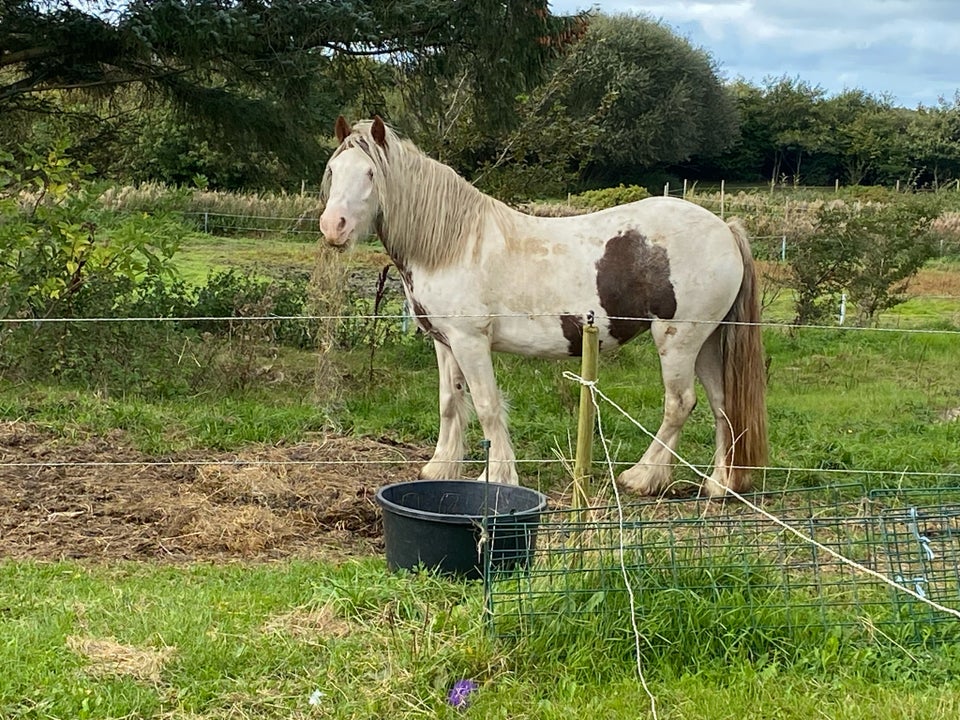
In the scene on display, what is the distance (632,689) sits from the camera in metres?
2.81

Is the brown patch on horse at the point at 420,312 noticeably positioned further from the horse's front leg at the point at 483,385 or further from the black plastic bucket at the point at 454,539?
the black plastic bucket at the point at 454,539

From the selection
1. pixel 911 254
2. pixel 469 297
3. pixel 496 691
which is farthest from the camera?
pixel 911 254

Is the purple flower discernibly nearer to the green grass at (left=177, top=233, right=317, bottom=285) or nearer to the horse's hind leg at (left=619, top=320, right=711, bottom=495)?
the horse's hind leg at (left=619, top=320, right=711, bottom=495)

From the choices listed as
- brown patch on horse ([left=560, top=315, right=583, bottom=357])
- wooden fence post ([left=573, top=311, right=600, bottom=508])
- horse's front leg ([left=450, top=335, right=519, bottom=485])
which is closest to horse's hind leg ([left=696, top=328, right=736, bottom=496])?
brown patch on horse ([left=560, top=315, right=583, bottom=357])

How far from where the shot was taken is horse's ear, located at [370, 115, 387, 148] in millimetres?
4895

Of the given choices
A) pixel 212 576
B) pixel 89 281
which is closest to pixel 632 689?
pixel 212 576

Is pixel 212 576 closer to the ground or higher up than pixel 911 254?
closer to the ground

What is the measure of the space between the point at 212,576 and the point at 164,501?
1.05 m

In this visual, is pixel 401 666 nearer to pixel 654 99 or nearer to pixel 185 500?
pixel 185 500

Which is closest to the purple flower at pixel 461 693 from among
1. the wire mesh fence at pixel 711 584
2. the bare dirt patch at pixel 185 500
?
the wire mesh fence at pixel 711 584

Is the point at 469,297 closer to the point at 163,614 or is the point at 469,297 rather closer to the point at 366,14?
the point at 163,614

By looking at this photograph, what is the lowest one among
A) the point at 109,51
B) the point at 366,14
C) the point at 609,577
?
the point at 609,577

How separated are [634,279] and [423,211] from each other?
123 centimetres

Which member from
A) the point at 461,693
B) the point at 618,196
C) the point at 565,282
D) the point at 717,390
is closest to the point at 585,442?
the point at 461,693
